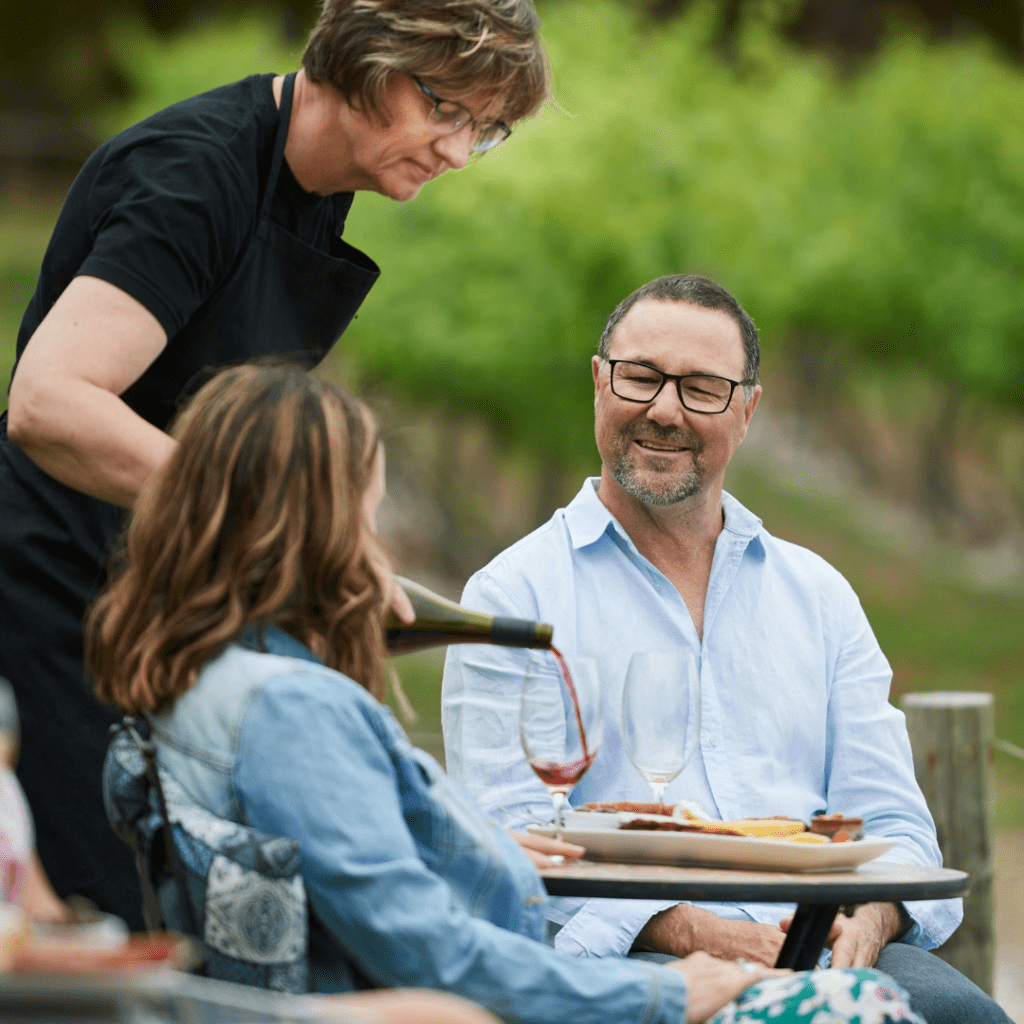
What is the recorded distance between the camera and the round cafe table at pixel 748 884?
1910 millimetres

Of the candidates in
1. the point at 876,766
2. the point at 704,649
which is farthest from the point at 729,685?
the point at 876,766

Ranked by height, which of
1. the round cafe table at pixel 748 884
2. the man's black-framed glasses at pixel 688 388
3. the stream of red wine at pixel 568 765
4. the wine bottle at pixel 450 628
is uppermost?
the man's black-framed glasses at pixel 688 388

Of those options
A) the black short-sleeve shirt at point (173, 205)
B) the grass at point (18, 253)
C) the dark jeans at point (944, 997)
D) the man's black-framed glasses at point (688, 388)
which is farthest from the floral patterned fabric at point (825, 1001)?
the grass at point (18, 253)

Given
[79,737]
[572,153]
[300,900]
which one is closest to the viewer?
[300,900]

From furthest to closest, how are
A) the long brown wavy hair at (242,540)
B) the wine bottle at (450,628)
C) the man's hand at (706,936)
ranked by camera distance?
the man's hand at (706,936), the wine bottle at (450,628), the long brown wavy hair at (242,540)

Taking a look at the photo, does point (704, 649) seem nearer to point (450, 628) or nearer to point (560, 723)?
point (560, 723)

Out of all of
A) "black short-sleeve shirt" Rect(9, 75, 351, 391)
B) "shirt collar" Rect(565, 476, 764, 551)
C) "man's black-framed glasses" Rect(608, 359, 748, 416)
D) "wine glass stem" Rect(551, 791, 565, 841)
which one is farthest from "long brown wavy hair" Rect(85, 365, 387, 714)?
"man's black-framed glasses" Rect(608, 359, 748, 416)

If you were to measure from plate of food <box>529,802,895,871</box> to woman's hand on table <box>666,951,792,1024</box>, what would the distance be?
24cm

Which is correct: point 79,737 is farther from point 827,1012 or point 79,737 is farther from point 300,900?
point 827,1012

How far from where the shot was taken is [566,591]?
9.57 feet

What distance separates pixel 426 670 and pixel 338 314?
52.7 ft

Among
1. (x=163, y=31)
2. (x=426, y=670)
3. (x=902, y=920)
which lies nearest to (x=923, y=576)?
(x=426, y=670)

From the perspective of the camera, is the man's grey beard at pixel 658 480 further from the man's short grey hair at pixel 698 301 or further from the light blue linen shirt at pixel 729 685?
the man's short grey hair at pixel 698 301

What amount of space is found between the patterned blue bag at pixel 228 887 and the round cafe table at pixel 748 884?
0.47 metres
